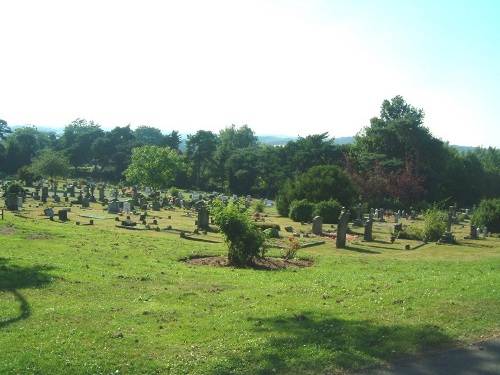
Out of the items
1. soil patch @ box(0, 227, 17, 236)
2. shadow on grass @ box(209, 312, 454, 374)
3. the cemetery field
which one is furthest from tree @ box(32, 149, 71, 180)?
shadow on grass @ box(209, 312, 454, 374)

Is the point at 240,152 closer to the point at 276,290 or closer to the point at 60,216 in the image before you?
the point at 60,216

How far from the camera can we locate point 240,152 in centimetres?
7906

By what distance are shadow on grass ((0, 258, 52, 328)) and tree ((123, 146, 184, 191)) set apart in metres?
43.3

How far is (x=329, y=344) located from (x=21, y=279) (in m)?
7.67

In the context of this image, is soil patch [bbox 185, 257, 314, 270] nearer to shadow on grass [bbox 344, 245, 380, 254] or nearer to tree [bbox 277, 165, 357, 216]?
shadow on grass [bbox 344, 245, 380, 254]

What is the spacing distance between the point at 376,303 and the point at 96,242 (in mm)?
13684

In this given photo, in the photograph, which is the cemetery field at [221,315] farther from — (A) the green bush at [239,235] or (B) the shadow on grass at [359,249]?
(B) the shadow on grass at [359,249]

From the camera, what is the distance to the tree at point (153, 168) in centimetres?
5669

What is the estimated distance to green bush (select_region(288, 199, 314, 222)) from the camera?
3969 cm

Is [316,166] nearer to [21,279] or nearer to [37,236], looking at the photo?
[37,236]

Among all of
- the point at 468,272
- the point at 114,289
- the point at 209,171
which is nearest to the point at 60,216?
the point at 114,289

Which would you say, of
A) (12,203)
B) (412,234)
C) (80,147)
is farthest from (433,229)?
(80,147)

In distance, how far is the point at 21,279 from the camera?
1165cm

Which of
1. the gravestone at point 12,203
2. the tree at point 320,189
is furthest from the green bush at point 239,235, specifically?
the tree at point 320,189
